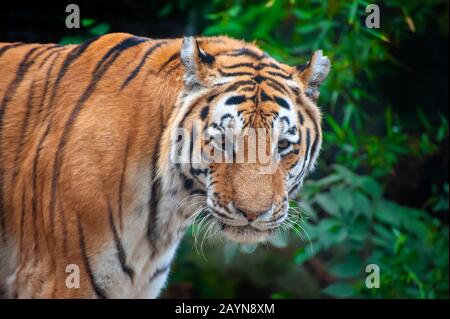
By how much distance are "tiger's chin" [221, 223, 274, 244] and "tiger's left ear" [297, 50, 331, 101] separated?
0.50 m

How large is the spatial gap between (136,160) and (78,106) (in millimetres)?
283

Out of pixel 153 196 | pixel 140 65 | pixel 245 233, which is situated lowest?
pixel 245 233

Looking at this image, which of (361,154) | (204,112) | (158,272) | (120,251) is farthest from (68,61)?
Answer: (361,154)

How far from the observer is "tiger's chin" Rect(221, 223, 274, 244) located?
2416 millimetres

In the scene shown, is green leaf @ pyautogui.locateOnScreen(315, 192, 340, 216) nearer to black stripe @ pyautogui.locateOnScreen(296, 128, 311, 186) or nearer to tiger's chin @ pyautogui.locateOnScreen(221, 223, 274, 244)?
black stripe @ pyautogui.locateOnScreen(296, 128, 311, 186)

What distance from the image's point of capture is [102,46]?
2701 millimetres

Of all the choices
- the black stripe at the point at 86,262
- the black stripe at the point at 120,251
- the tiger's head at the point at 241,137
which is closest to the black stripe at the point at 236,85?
the tiger's head at the point at 241,137

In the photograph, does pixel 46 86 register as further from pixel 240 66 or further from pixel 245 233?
pixel 245 233

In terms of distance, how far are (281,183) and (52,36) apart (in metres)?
2.92

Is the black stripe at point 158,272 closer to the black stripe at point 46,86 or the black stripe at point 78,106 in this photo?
the black stripe at point 78,106

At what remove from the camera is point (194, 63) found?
7.84 ft

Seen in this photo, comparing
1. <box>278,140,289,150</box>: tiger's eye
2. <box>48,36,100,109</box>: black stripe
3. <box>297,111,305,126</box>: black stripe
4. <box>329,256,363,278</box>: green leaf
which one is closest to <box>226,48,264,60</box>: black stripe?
<box>297,111,305,126</box>: black stripe
